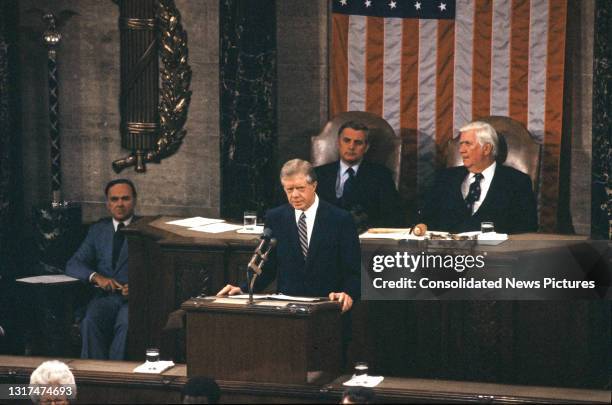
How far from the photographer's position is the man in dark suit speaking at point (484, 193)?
8.91 meters

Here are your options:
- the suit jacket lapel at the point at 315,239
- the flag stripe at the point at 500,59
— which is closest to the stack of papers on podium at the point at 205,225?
the suit jacket lapel at the point at 315,239

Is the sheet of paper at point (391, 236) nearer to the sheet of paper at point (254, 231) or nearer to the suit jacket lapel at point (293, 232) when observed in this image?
the sheet of paper at point (254, 231)

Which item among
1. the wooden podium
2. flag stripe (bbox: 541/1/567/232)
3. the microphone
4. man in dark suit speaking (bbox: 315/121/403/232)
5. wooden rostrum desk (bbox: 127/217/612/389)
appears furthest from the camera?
flag stripe (bbox: 541/1/567/232)

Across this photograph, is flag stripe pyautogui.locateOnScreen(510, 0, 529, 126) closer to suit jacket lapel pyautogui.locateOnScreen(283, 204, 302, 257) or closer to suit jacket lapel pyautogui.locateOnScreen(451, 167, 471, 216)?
suit jacket lapel pyautogui.locateOnScreen(451, 167, 471, 216)

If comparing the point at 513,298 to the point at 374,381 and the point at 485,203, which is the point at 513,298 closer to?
the point at 485,203

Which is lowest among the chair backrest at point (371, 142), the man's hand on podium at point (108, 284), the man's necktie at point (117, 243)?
the man's hand on podium at point (108, 284)

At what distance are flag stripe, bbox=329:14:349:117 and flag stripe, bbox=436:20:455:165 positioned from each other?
2.58 feet

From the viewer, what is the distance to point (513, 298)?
810 centimetres

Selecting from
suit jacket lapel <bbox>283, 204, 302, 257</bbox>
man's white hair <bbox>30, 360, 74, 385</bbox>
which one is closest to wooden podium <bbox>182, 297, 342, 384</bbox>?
suit jacket lapel <bbox>283, 204, 302, 257</bbox>

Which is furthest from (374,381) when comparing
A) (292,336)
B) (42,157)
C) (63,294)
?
(42,157)

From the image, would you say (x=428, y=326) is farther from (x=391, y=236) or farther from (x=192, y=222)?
(x=192, y=222)

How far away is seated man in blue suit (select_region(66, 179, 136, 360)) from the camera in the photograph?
908 centimetres

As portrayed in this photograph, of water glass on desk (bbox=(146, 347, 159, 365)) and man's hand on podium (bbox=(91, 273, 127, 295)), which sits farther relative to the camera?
man's hand on podium (bbox=(91, 273, 127, 295))

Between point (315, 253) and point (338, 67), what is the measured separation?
149 inches
